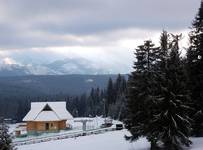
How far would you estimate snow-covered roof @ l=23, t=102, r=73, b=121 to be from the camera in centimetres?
9119

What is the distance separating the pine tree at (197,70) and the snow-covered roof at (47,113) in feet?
163

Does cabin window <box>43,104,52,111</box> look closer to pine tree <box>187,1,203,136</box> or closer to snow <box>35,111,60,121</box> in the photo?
snow <box>35,111,60,121</box>

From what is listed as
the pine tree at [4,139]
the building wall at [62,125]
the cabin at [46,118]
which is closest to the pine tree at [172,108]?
the pine tree at [4,139]

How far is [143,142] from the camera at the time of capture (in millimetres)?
50875

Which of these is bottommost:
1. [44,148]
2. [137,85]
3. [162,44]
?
[44,148]

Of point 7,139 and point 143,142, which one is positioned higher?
point 7,139

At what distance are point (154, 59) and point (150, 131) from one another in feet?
23.4

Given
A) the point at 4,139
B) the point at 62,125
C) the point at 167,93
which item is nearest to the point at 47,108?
the point at 62,125

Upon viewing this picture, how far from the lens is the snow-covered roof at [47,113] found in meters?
91.2

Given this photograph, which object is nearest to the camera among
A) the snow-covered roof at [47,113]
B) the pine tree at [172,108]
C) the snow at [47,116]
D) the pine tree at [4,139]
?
the pine tree at [4,139]

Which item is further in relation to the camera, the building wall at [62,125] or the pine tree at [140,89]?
the building wall at [62,125]

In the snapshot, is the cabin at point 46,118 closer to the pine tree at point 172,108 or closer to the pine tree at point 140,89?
the pine tree at point 140,89

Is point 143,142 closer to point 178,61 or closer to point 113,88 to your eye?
point 178,61

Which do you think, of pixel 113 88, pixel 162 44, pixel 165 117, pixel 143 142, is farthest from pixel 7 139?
pixel 113 88
